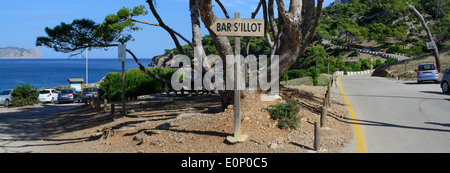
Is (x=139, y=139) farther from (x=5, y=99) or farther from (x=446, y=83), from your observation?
(x=5, y=99)

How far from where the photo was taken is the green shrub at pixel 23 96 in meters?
24.3

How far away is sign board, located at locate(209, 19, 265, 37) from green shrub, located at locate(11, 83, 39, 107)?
22.5 metres

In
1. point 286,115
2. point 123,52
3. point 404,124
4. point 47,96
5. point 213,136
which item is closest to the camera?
point 213,136

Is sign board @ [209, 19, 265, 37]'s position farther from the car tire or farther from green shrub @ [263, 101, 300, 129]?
the car tire

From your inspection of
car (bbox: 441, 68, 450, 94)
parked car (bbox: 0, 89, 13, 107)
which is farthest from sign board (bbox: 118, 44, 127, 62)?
parked car (bbox: 0, 89, 13, 107)

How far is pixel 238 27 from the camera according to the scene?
671 centimetres

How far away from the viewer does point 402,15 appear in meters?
93.6

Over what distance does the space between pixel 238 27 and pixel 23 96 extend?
77.1 feet

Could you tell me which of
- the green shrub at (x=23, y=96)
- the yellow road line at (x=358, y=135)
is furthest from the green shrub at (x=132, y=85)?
the yellow road line at (x=358, y=135)

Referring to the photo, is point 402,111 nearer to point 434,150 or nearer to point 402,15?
point 434,150

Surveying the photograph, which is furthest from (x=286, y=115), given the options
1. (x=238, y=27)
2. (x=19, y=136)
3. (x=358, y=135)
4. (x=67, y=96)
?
(x=67, y=96)

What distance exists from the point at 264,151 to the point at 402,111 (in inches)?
277

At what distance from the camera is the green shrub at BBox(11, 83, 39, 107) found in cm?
2434

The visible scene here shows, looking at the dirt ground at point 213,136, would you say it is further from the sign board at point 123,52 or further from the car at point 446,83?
the car at point 446,83
